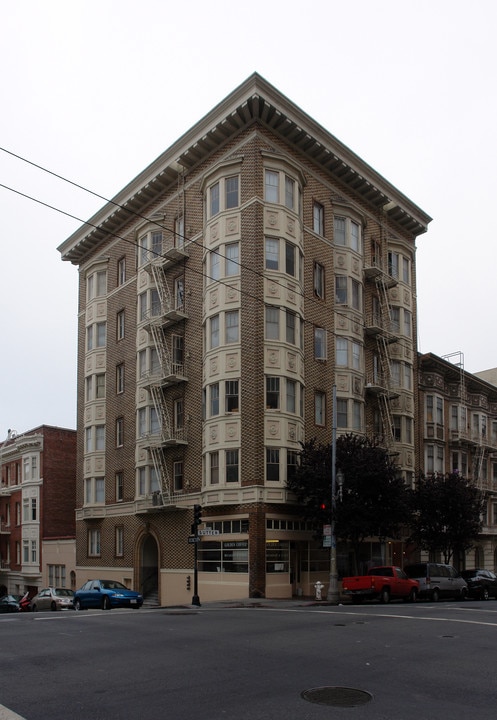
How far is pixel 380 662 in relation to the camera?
465 inches

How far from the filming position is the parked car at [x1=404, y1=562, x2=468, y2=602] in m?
32.3

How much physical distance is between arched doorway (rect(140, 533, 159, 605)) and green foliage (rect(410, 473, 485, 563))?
14217mm

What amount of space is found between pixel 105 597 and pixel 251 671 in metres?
19.3

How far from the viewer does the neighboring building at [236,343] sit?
34.8 meters

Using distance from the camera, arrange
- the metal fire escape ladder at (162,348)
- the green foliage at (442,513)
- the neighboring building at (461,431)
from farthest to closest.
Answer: the neighboring building at (461,431) → the green foliage at (442,513) → the metal fire escape ladder at (162,348)

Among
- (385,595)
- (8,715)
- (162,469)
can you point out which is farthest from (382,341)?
(8,715)

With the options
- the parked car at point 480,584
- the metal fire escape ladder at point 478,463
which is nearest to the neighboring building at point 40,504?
the parked car at point 480,584

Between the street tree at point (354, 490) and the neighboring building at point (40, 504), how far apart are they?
23.8 meters

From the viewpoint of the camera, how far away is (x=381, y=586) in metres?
29.8

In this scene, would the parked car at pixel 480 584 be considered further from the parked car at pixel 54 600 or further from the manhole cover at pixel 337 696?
the manhole cover at pixel 337 696

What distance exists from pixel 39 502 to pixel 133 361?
17296 mm

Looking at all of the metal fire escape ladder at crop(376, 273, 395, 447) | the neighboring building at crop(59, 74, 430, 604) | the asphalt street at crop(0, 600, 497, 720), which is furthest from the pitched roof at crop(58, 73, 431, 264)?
the asphalt street at crop(0, 600, 497, 720)

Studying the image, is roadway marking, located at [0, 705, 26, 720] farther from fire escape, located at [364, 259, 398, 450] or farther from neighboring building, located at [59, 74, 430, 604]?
fire escape, located at [364, 259, 398, 450]

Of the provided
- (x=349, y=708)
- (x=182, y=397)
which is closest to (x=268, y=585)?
(x=182, y=397)
